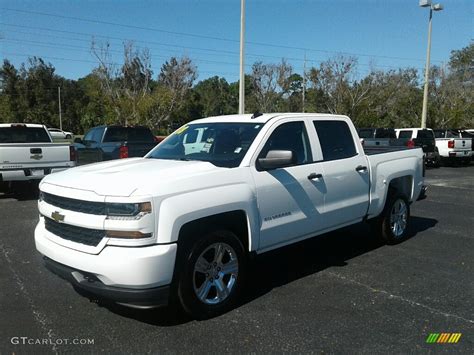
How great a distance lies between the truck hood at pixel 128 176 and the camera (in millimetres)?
3511

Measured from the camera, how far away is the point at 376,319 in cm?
397

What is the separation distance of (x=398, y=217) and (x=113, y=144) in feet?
26.5

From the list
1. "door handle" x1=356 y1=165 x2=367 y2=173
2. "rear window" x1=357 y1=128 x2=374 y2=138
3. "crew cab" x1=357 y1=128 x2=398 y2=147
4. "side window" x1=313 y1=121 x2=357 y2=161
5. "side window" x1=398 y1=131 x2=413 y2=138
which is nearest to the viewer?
"side window" x1=313 y1=121 x2=357 y2=161

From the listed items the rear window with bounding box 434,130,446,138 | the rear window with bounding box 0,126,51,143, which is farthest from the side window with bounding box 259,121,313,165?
the rear window with bounding box 434,130,446,138

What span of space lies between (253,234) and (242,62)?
45.1 ft

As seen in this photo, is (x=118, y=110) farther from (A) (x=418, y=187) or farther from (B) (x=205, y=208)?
(B) (x=205, y=208)

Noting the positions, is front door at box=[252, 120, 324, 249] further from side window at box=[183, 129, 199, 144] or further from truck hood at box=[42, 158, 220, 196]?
side window at box=[183, 129, 199, 144]

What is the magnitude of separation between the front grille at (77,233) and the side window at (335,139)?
2.81 metres

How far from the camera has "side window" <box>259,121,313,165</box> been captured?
4.74 m

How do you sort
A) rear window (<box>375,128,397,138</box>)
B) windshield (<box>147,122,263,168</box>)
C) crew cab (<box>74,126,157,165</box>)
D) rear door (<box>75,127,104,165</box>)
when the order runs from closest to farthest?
windshield (<box>147,122,263,168</box>), rear door (<box>75,127,104,165</box>), crew cab (<box>74,126,157,165</box>), rear window (<box>375,128,397,138</box>)

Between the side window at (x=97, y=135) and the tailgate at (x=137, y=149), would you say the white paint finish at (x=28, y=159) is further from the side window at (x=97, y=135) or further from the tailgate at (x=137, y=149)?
the side window at (x=97, y=135)

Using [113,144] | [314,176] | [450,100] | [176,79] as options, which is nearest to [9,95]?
[176,79]

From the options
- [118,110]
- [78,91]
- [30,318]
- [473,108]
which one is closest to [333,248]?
[30,318]

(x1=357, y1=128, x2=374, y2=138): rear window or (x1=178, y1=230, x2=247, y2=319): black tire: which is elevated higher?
(x1=357, y1=128, x2=374, y2=138): rear window
